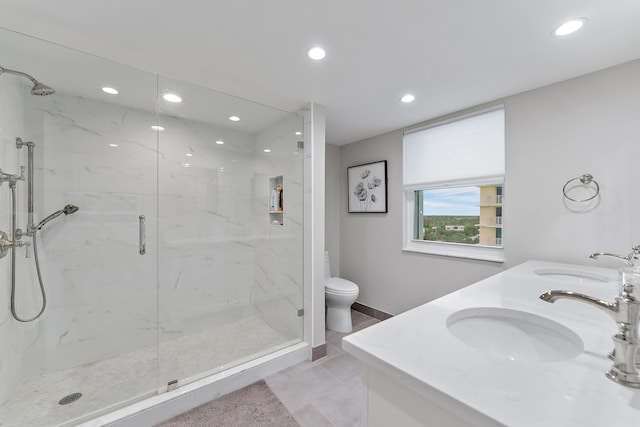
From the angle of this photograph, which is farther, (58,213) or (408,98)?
(408,98)

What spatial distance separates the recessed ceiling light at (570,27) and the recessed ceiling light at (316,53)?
4.00 ft

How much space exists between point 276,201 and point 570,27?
7.62 feet

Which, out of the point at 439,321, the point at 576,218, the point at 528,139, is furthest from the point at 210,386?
the point at 528,139

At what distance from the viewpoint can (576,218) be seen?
1775 millimetres

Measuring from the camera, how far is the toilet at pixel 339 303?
8.71ft

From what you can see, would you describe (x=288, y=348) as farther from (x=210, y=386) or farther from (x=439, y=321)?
(x=439, y=321)

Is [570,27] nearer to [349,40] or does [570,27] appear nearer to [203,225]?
[349,40]

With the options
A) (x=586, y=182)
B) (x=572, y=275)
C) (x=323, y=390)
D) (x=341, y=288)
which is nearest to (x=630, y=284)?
(x=572, y=275)

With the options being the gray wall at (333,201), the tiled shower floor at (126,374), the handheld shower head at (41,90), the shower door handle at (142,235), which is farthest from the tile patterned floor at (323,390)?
the handheld shower head at (41,90)

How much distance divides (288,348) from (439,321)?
1654mm

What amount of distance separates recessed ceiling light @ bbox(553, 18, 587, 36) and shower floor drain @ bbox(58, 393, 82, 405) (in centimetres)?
354

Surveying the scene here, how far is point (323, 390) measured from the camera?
1825 millimetres

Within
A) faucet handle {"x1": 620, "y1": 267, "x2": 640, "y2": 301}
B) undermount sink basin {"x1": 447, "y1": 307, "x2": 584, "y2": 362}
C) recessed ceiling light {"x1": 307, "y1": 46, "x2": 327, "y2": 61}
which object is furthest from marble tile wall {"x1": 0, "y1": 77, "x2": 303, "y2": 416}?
faucet handle {"x1": 620, "y1": 267, "x2": 640, "y2": 301}

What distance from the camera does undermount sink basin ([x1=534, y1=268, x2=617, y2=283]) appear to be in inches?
57.1
